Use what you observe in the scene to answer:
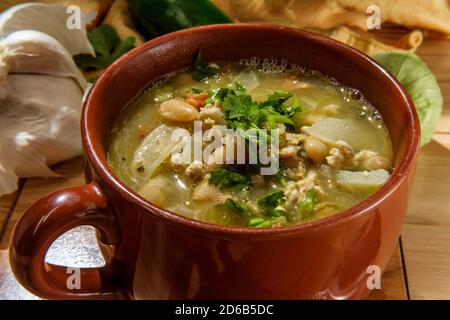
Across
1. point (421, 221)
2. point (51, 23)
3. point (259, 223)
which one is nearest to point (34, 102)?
point (51, 23)

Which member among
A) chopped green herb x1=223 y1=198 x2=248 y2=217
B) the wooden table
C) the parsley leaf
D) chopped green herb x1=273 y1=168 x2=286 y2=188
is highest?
chopped green herb x1=273 y1=168 x2=286 y2=188

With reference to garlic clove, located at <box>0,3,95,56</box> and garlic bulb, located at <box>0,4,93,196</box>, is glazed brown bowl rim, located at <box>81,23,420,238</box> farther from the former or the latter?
garlic clove, located at <box>0,3,95,56</box>

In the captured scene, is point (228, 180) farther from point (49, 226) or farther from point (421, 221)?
point (421, 221)

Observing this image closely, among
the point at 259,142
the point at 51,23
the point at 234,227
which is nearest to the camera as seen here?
the point at 234,227

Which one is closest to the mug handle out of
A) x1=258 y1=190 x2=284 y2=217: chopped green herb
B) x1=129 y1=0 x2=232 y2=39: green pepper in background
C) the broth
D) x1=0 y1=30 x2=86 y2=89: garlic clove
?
the broth

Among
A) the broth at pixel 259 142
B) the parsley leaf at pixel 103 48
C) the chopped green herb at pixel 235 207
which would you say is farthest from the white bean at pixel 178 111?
the parsley leaf at pixel 103 48
